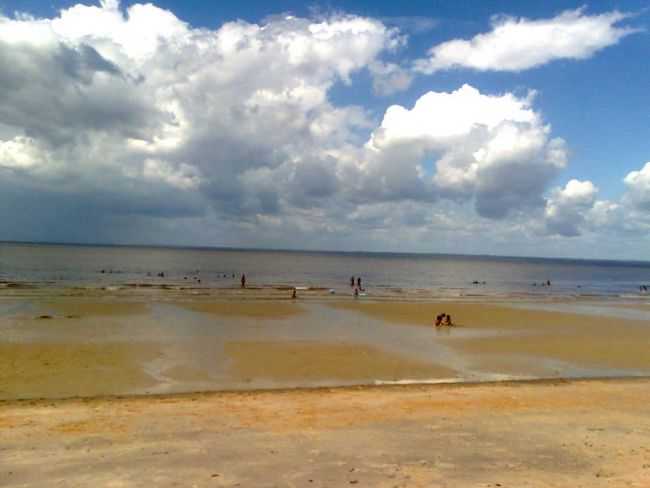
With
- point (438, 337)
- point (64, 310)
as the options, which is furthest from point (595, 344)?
point (64, 310)

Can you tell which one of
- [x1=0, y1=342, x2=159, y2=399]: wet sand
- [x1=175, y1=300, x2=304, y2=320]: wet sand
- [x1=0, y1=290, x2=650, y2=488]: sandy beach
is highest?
[x1=175, y1=300, x2=304, y2=320]: wet sand

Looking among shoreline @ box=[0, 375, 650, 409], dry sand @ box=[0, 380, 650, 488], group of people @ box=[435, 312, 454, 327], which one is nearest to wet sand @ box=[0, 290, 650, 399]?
shoreline @ box=[0, 375, 650, 409]

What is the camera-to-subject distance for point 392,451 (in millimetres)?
11406

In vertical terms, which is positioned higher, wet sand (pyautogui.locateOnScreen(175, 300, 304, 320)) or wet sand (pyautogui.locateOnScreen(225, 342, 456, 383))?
wet sand (pyautogui.locateOnScreen(175, 300, 304, 320))

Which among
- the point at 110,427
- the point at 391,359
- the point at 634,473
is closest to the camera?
the point at 634,473

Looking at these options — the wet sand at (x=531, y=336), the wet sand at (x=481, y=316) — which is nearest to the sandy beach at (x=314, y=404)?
the wet sand at (x=531, y=336)

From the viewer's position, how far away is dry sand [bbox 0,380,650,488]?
9.92 m

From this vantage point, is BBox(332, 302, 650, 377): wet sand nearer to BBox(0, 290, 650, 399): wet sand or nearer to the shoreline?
BBox(0, 290, 650, 399): wet sand

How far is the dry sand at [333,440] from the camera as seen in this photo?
9922mm

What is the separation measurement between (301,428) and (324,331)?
18.7 m

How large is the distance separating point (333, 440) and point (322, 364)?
10160 mm

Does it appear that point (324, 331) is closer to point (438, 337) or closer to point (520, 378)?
point (438, 337)

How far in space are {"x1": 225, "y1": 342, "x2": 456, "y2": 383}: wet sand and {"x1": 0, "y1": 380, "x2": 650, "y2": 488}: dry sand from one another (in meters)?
2.92

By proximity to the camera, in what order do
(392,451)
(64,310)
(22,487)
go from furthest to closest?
(64,310)
(392,451)
(22,487)
